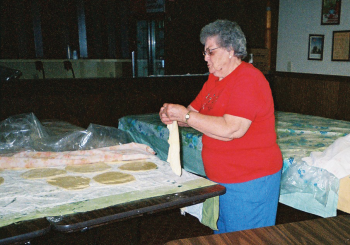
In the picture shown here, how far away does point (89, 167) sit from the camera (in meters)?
1.86

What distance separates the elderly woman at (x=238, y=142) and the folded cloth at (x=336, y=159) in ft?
1.36

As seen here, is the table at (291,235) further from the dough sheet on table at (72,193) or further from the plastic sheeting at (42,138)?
the plastic sheeting at (42,138)

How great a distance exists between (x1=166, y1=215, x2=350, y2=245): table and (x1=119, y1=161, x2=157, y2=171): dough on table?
87cm

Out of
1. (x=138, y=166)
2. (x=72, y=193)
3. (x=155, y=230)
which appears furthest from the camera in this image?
(x=155, y=230)

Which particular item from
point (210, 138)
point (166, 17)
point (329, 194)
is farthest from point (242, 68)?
point (166, 17)

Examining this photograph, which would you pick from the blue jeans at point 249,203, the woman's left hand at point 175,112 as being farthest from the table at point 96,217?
the woman's left hand at point 175,112

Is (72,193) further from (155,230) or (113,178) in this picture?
(155,230)

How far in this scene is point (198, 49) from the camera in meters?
6.22

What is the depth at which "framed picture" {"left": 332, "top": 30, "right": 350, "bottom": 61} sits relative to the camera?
5.13 m

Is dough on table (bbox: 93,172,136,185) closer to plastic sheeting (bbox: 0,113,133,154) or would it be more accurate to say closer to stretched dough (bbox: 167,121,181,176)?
stretched dough (bbox: 167,121,181,176)

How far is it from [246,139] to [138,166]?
2.02ft

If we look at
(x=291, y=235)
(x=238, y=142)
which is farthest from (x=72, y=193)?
(x=291, y=235)

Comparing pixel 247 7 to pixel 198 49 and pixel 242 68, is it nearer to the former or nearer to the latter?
pixel 198 49

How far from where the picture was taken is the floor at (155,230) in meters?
2.56
